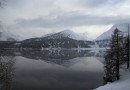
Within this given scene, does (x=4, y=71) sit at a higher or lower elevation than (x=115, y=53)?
lower

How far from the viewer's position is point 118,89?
117 feet

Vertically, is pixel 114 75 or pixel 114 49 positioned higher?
pixel 114 49

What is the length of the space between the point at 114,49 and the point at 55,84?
66.5 feet

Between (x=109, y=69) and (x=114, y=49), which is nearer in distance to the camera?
(x=114, y=49)

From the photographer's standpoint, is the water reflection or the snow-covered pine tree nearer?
the water reflection

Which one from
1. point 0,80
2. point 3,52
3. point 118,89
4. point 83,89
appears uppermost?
point 3,52

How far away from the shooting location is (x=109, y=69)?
50625 mm

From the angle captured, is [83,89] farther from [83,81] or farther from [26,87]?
[26,87]

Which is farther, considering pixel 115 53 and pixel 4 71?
pixel 115 53

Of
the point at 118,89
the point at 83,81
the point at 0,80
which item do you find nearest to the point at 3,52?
the point at 0,80

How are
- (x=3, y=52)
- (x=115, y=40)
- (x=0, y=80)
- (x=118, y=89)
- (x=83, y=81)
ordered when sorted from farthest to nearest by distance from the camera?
1. (x=83, y=81)
2. (x=115, y=40)
3. (x=118, y=89)
4. (x=0, y=80)
5. (x=3, y=52)

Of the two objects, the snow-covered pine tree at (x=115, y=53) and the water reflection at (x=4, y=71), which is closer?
the water reflection at (x=4, y=71)

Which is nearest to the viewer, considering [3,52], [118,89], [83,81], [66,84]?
[3,52]

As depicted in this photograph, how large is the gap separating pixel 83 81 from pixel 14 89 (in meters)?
21.5
